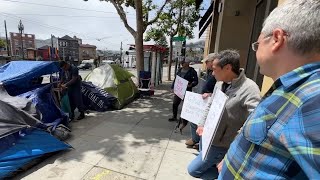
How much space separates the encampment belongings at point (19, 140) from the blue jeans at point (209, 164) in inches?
97.2

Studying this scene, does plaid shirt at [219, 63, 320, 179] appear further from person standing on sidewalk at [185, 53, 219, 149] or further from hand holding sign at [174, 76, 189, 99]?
hand holding sign at [174, 76, 189, 99]

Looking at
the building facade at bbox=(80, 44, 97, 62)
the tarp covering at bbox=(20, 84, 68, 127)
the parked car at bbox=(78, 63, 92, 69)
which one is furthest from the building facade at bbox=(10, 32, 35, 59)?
the tarp covering at bbox=(20, 84, 68, 127)

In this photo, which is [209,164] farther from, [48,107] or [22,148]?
[48,107]

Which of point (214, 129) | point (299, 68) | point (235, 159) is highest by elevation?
point (299, 68)

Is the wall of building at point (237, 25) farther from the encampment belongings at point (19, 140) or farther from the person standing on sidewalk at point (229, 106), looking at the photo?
the encampment belongings at point (19, 140)

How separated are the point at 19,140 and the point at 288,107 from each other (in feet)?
12.0

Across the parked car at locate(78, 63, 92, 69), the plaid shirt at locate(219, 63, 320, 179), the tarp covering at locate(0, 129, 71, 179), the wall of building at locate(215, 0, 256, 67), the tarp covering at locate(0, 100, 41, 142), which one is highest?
the wall of building at locate(215, 0, 256, 67)

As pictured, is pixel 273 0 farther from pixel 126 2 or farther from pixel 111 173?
pixel 126 2

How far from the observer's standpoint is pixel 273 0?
384 centimetres

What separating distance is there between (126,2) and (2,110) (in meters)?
9.85

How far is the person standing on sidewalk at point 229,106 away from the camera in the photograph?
226 centimetres

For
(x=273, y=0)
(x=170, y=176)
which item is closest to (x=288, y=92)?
(x=170, y=176)

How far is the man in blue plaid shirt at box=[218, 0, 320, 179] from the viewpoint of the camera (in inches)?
29.6

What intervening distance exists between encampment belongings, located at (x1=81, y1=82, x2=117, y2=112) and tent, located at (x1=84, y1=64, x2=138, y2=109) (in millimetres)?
314
